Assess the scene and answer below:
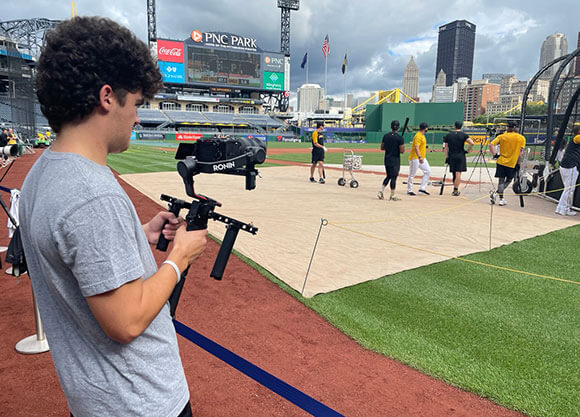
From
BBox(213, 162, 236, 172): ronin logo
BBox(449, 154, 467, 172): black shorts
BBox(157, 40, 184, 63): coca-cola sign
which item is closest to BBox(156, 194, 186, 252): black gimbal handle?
BBox(213, 162, 236, 172): ronin logo

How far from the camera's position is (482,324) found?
154 inches

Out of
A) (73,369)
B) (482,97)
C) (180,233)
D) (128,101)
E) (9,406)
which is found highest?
(482,97)

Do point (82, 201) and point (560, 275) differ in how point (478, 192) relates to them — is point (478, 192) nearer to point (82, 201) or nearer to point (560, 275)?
point (560, 275)

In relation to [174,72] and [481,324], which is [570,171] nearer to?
[481,324]

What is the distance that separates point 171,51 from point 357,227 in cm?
7856

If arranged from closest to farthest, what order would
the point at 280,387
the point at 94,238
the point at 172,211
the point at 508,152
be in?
the point at 94,238, the point at 280,387, the point at 172,211, the point at 508,152

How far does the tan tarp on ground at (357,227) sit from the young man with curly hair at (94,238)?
145 inches

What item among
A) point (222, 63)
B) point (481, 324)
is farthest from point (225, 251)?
point (222, 63)

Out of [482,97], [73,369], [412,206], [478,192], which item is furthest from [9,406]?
[482,97]

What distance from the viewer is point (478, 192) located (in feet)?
42.0

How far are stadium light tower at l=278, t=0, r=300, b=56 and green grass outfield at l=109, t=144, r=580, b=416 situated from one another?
9704 centimetres

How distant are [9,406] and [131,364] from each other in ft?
8.34

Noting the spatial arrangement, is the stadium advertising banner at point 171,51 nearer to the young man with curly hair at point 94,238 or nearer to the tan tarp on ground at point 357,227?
the tan tarp on ground at point 357,227

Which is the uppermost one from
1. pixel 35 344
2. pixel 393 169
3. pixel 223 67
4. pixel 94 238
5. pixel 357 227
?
pixel 223 67
